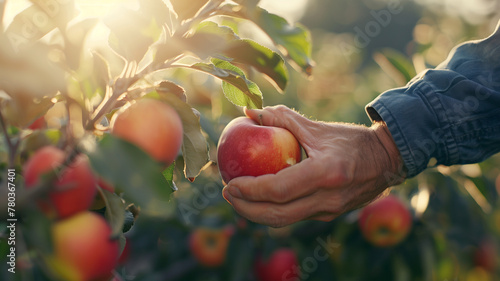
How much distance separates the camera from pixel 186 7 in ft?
2.31

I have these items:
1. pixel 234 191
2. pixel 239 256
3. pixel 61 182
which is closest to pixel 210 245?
pixel 239 256

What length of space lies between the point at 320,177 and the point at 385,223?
91cm

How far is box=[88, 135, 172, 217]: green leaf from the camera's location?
1.67 ft

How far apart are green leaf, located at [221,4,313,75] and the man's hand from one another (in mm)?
218

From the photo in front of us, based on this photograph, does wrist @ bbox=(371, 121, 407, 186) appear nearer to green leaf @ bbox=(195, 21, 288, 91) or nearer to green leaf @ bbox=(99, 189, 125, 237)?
green leaf @ bbox=(195, 21, 288, 91)

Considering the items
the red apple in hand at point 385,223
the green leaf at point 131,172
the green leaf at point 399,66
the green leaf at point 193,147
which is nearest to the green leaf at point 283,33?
the green leaf at point 193,147

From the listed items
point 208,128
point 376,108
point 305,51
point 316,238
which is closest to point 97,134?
point 305,51

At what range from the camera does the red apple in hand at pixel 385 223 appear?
1.71 meters

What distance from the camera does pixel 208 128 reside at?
1.21m

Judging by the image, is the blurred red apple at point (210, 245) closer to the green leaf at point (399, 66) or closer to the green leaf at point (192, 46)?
the green leaf at point (399, 66)

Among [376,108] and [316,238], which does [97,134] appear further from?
[316,238]

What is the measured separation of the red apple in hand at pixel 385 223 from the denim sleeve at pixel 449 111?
25.6 inches

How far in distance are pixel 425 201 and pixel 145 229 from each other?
1.11 metres

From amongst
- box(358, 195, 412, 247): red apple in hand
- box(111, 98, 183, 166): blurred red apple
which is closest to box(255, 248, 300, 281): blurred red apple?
box(358, 195, 412, 247): red apple in hand
